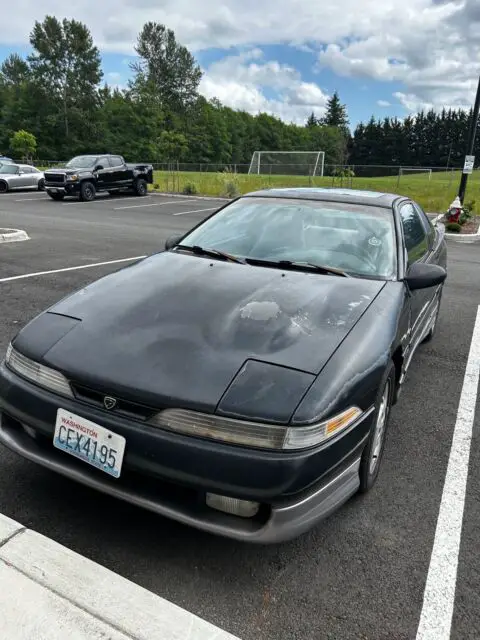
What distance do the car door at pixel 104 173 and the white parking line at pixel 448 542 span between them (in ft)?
62.7

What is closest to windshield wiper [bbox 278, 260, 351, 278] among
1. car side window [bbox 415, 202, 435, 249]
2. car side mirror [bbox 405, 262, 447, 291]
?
car side mirror [bbox 405, 262, 447, 291]

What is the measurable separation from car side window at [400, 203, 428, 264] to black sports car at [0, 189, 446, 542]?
0.53m

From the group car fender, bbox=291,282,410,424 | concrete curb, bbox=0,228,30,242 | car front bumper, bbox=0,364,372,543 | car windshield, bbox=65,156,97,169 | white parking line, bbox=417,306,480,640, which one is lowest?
white parking line, bbox=417,306,480,640

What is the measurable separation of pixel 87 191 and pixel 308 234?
59.5 feet

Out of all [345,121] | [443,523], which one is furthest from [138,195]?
[345,121]

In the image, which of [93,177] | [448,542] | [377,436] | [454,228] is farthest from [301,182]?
[448,542]

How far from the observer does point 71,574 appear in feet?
6.24

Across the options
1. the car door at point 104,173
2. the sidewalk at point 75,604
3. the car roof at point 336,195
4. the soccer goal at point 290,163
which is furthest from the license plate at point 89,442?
the soccer goal at point 290,163

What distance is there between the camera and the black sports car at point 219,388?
1.84 metres

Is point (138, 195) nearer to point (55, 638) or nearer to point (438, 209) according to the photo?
point (438, 209)

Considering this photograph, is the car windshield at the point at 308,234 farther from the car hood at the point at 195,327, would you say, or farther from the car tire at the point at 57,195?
the car tire at the point at 57,195

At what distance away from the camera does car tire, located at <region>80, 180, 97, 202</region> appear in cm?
1945

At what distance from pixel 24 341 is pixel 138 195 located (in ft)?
70.3

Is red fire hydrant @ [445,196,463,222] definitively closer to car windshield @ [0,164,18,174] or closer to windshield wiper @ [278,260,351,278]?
windshield wiper @ [278,260,351,278]
